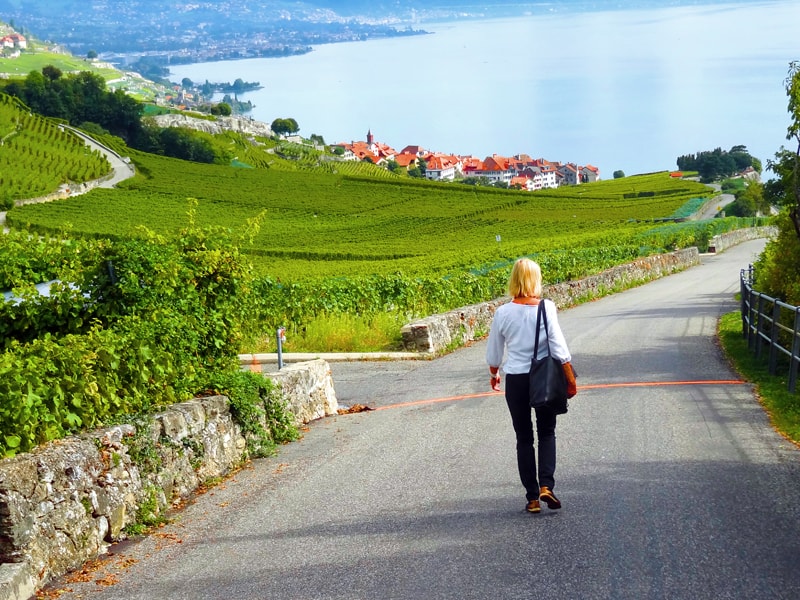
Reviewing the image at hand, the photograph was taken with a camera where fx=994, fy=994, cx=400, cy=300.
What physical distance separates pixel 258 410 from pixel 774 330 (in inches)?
307

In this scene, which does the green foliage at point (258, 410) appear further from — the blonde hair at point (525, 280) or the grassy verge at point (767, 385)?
the grassy verge at point (767, 385)

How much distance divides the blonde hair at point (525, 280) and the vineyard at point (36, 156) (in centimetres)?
8124

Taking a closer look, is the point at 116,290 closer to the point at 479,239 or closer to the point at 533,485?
the point at 533,485

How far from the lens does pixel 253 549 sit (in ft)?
21.1

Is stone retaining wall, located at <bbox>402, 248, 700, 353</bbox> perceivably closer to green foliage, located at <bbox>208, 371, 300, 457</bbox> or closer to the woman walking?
green foliage, located at <bbox>208, 371, 300, 457</bbox>

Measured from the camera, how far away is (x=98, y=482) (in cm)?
661

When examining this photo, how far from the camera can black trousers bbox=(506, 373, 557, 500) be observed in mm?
6949

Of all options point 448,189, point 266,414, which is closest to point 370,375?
point 266,414

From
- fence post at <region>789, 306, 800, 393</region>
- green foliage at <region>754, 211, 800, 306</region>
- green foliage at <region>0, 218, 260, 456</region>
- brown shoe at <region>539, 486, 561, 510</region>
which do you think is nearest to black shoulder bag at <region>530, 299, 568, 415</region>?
brown shoe at <region>539, 486, 561, 510</region>

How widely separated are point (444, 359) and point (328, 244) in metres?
57.9

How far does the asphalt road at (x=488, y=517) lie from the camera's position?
5.63m

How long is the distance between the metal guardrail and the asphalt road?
2.80ft

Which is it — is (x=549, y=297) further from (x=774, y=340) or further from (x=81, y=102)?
(x=81, y=102)

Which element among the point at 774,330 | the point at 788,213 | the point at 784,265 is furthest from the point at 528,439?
the point at 788,213
